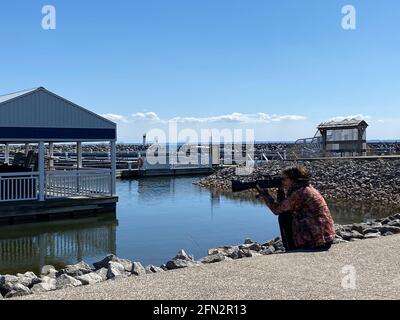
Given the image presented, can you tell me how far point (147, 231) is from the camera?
14.0 m

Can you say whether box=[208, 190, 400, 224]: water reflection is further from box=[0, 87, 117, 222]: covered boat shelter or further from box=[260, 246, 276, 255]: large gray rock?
box=[260, 246, 276, 255]: large gray rock

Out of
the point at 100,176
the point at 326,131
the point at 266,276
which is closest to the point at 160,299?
the point at 266,276

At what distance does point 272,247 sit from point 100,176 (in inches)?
373

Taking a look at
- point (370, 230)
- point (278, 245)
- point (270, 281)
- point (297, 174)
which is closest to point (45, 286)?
point (270, 281)

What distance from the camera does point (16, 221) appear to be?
1539 centimetres

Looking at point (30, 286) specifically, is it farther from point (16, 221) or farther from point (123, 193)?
point (123, 193)

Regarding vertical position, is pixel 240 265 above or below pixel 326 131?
below

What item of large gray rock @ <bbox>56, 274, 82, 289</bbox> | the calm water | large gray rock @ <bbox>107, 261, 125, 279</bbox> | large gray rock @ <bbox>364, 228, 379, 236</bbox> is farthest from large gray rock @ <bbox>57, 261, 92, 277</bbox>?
large gray rock @ <bbox>364, 228, 379, 236</bbox>

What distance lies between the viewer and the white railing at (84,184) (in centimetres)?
1758

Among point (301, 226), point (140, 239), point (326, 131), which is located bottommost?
point (140, 239)

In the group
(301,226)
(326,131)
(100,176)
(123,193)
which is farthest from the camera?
(326,131)

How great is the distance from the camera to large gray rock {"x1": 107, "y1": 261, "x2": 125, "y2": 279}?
718 cm

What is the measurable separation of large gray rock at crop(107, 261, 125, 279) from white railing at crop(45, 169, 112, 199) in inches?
395

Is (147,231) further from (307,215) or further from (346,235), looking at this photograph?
(307,215)
